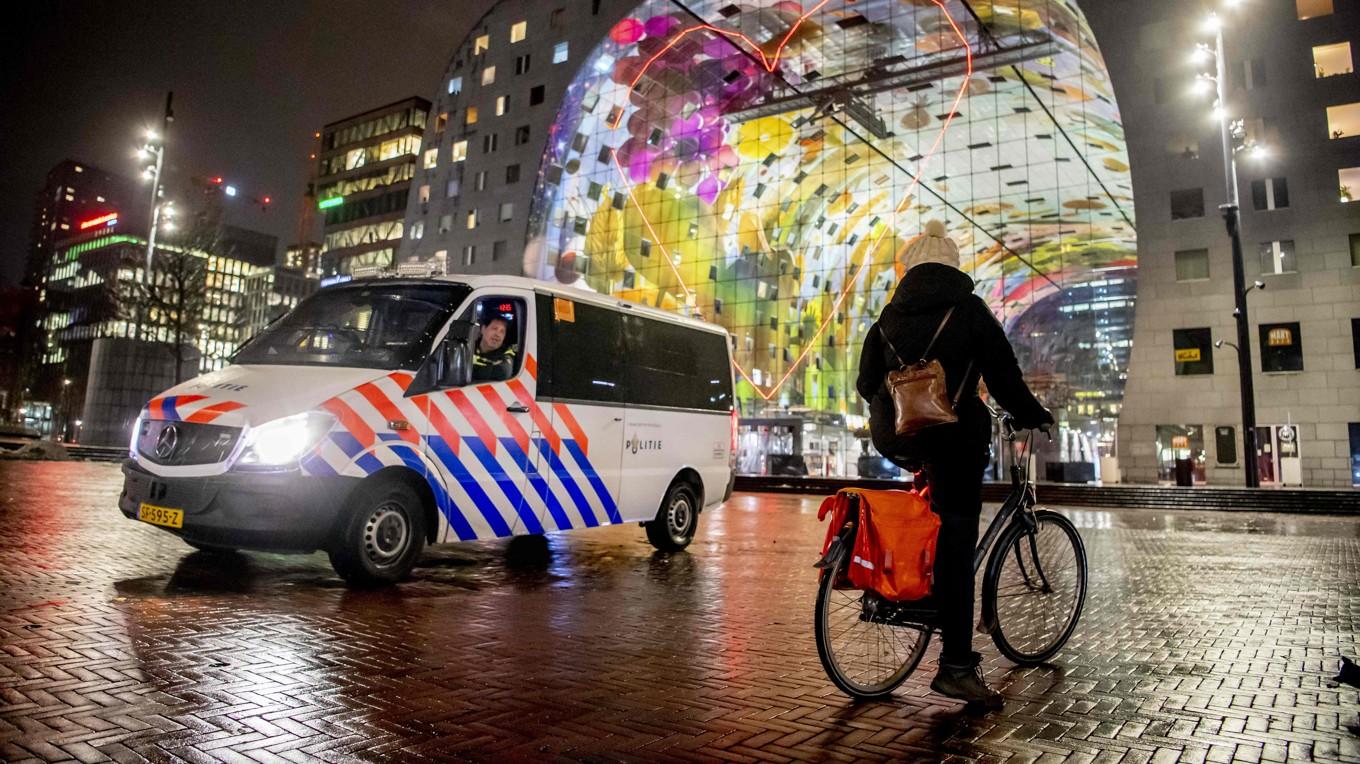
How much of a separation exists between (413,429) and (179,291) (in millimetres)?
31278

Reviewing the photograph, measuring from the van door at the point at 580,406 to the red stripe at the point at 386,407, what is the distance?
4.99 ft

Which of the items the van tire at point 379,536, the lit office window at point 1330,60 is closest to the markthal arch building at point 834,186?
the lit office window at point 1330,60

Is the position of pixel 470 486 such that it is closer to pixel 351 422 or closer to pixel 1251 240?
pixel 351 422

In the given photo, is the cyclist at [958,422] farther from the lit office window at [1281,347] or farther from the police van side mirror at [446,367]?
the lit office window at [1281,347]

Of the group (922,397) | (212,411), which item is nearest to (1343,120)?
(922,397)

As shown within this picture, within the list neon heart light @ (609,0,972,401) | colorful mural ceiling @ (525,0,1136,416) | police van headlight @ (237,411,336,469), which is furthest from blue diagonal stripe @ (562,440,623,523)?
colorful mural ceiling @ (525,0,1136,416)

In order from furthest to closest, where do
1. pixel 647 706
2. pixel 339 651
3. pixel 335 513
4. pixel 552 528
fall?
pixel 552 528 → pixel 335 513 → pixel 339 651 → pixel 647 706

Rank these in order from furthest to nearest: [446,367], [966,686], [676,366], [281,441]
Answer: [676,366], [446,367], [281,441], [966,686]

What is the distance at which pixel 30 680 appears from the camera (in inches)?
151

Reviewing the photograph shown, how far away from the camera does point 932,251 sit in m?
4.22

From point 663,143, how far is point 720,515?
32080 mm

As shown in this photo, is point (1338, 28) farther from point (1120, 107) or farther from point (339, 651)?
point (339, 651)

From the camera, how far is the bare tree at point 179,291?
3203cm

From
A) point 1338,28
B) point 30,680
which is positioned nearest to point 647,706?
point 30,680
